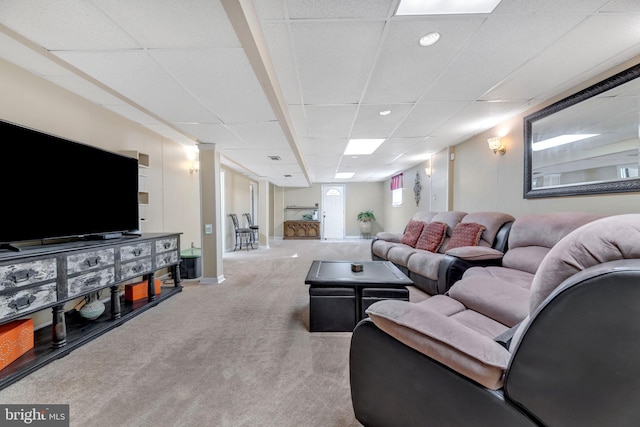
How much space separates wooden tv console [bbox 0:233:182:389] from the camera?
5.03 ft

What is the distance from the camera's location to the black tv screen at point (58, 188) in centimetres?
169

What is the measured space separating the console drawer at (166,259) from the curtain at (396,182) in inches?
241

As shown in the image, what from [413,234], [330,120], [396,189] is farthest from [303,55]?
[396,189]

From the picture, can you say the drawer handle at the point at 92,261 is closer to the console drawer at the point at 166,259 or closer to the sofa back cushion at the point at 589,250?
the console drawer at the point at 166,259

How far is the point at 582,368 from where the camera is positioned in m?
0.60

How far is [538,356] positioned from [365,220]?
28.2 ft

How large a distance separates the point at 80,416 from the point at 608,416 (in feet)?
7.02

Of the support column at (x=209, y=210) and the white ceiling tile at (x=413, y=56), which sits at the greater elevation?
the white ceiling tile at (x=413, y=56)

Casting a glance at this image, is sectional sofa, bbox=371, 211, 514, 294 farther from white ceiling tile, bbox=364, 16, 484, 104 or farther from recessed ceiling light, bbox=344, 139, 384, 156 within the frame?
white ceiling tile, bbox=364, 16, 484, 104

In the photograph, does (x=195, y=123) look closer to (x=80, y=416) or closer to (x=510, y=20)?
(x=80, y=416)

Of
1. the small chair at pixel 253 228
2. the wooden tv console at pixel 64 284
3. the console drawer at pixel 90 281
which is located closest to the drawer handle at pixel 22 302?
the wooden tv console at pixel 64 284

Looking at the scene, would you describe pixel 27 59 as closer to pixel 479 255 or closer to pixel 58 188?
pixel 58 188

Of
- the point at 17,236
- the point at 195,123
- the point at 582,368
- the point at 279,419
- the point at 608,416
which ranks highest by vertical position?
the point at 195,123

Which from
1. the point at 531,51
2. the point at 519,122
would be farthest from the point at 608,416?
the point at 519,122
